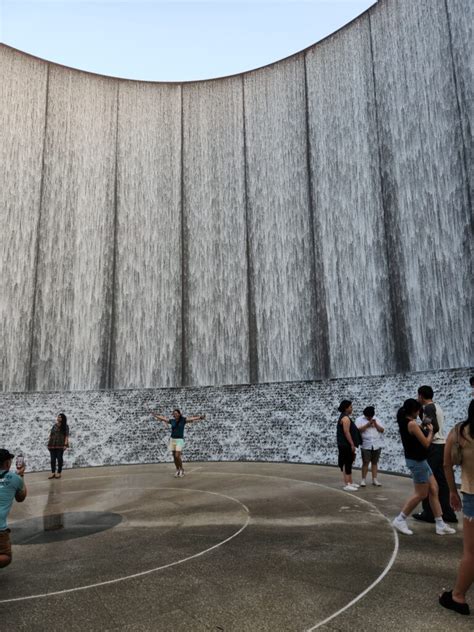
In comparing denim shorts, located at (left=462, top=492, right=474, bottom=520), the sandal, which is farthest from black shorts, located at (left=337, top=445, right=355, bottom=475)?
denim shorts, located at (left=462, top=492, right=474, bottom=520)

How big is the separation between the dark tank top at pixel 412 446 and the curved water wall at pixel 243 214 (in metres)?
8.44

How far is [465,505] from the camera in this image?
10.4 feet

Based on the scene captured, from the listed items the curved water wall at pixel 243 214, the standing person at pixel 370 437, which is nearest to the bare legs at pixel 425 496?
the standing person at pixel 370 437

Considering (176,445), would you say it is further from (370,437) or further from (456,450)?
(456,450)

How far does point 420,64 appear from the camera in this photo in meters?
13.9

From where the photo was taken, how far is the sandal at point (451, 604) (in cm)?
321

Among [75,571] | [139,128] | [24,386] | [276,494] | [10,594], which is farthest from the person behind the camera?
[139,128]

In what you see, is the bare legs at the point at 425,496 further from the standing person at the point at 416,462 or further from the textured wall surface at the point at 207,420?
the textured wall surface at the point at 207,420

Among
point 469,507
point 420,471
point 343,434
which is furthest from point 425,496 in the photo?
point 343,434

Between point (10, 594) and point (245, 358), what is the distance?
13137 mm

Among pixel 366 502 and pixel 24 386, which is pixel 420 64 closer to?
pixel 366 502

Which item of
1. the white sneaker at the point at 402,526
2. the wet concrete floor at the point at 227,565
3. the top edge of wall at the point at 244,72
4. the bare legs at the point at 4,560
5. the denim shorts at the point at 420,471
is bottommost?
the wet concrete floor at the point at 227,565

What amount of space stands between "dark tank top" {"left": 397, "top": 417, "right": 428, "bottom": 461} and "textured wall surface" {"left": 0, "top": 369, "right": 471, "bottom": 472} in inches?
289

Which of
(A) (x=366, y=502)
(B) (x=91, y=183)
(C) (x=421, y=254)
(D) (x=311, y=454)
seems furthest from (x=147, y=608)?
(B) (x=91, y=183)
